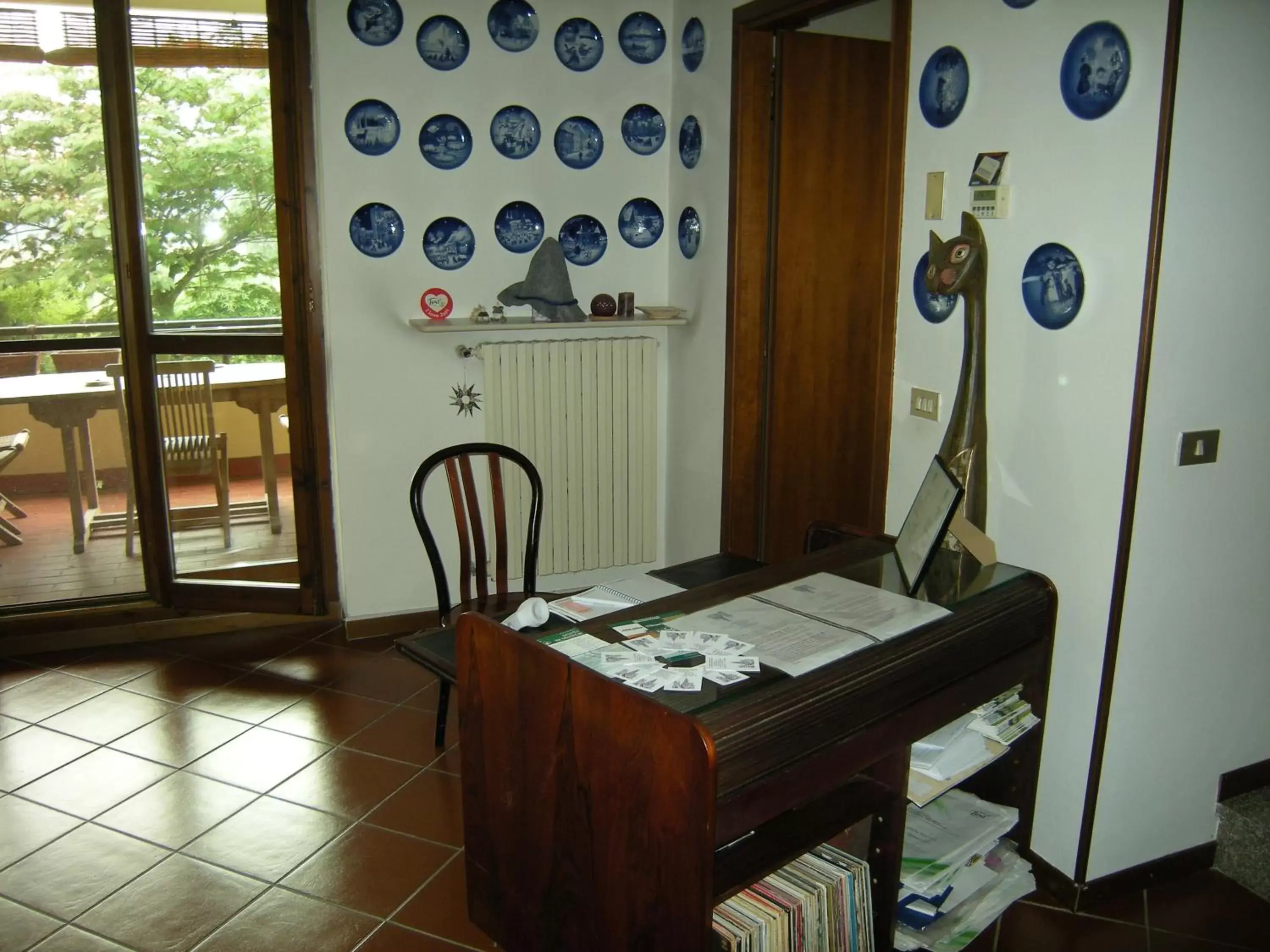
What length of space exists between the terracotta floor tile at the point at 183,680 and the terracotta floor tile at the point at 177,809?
0.56 metres

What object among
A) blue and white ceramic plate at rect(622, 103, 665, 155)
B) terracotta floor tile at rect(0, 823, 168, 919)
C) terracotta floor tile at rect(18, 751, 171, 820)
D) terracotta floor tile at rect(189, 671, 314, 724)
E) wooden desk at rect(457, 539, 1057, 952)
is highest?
blue and white ceramic plate at rect(622, 103, 665, 155)

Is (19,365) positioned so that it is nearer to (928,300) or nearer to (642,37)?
(642,37)

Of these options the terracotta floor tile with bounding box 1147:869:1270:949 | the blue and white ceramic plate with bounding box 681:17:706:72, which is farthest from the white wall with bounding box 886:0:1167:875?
the blue and white ceramic plate with bounding box 681:17:706:72

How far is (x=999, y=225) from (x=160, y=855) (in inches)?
100.0

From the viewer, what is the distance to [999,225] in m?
2.44

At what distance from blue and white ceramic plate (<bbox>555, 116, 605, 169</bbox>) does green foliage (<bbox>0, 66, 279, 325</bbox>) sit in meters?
1.01

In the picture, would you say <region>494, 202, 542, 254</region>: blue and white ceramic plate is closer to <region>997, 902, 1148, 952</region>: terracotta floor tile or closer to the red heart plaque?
the red heart plaque

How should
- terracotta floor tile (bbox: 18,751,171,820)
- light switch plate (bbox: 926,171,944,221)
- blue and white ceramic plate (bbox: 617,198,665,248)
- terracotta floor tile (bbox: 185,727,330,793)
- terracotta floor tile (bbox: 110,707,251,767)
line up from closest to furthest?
1. light switch plate (bbox: 926,171,944,221)
2. terracotta floor tile (bbox: 18,751,171,820)
3. terracotta floor tile (bbox: 185,727,330,793)
4. terracotta floor tile (bbox: 110,707,251,767)
5. blue and white ceramic plate (bbox: 617,198,665,248)

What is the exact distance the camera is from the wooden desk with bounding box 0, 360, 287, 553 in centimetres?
387

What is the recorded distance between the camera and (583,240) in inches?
156

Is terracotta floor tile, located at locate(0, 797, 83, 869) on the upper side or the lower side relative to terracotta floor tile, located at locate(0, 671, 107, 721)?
lower

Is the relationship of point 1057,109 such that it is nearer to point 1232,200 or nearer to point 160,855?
point 1232,200

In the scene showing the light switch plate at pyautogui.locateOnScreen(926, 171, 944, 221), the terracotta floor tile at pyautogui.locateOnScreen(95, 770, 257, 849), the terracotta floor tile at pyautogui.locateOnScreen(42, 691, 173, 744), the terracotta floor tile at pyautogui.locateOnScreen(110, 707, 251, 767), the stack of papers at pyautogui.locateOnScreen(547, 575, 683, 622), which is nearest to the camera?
the stack of papers at pyautogui.locateOnScreen(547, 575, 683, 622)

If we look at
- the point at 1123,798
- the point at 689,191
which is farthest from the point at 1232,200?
the point at 689,191
